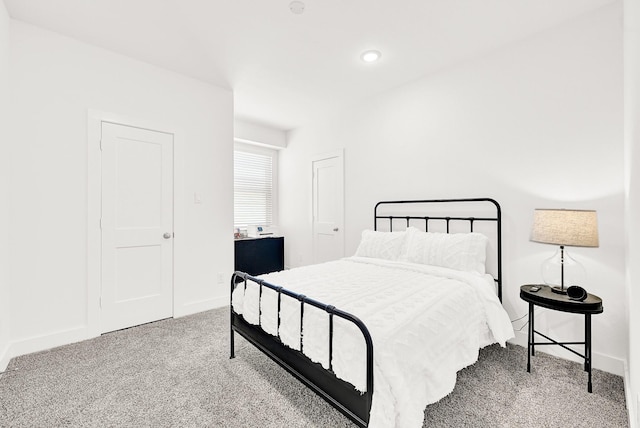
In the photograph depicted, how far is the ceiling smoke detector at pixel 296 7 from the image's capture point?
2.22 meters

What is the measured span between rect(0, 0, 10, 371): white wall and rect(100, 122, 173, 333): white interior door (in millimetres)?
649

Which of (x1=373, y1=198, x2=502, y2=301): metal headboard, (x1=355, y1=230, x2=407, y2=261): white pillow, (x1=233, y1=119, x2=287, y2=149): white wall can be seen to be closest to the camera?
(x1=373, y1=198, x2=502, y2=301): metal headboard

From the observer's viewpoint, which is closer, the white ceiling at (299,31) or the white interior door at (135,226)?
the white ceiling at (299,31)

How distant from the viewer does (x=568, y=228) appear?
2049 millimetres

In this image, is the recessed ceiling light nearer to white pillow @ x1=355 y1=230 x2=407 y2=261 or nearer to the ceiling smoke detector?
the ceiling smoke detector

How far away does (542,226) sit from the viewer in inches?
85.4

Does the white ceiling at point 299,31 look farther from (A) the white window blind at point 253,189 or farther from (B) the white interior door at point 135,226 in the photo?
(A) the white window blind at point 253,189

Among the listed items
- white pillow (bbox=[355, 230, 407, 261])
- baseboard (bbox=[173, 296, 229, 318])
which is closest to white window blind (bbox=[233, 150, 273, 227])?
baseboard (bbox=[173, 296, 229, 318])

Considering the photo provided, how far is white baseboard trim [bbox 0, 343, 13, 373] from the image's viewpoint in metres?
2.22

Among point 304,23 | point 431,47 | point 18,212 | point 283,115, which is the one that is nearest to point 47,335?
point 18,212

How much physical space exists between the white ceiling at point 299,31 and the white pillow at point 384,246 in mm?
1851

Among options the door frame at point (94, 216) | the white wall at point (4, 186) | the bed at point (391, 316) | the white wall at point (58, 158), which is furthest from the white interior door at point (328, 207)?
the white wall at point (4, 186)

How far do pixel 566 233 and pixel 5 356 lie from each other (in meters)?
4.31

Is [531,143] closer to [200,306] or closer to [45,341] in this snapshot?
[200,306]
